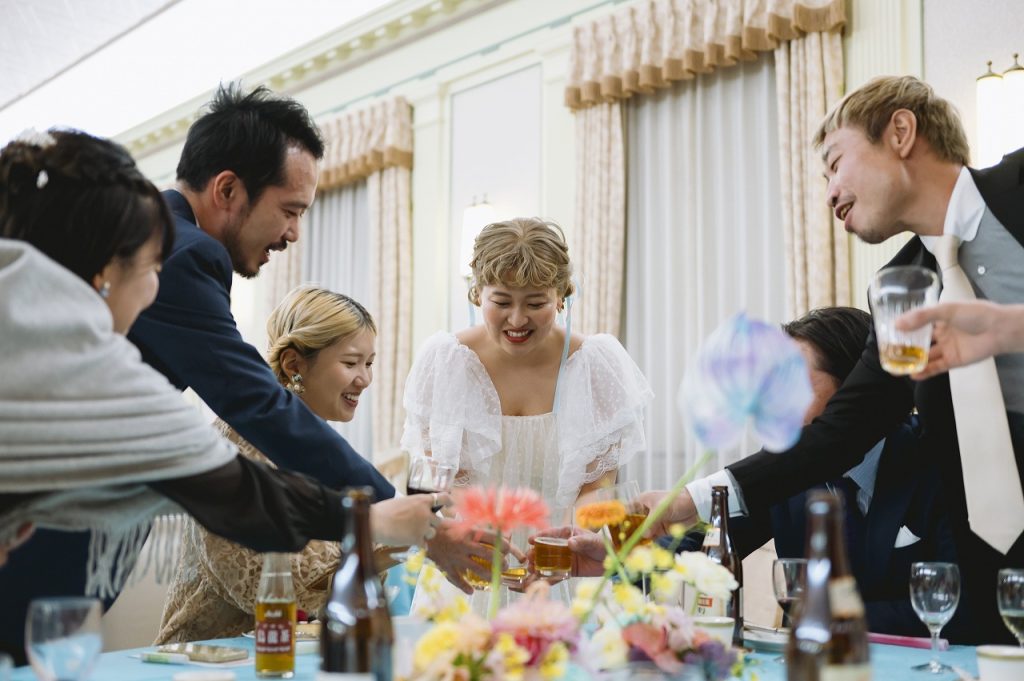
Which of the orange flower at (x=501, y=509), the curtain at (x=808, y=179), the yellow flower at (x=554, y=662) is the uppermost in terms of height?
the curtain at (x=808, y=179)

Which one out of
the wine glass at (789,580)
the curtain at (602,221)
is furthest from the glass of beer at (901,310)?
the curtain at (602,221)

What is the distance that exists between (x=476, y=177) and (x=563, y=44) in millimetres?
1000

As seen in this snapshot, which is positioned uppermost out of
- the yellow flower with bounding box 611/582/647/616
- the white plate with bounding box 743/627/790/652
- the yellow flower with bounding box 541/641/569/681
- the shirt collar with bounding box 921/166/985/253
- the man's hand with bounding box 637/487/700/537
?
the shirt collar with bounding box 921/166/985/253

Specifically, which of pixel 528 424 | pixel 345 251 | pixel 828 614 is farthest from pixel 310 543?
pixel 345 251

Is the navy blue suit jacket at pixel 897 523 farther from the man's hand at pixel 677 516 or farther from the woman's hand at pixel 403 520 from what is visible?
the woman's hand at pixel 403 520

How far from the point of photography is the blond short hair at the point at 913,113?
2.19m

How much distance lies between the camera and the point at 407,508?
56.2 inches

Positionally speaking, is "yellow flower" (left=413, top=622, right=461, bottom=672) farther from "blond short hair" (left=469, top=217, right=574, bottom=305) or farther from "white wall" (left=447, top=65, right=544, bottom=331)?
"white wall" (left=447, top=65, right=544, bottom=331)

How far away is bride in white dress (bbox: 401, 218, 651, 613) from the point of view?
104 inches

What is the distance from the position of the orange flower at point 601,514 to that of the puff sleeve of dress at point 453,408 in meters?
1.40

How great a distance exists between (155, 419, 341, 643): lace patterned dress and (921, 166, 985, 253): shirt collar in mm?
1520

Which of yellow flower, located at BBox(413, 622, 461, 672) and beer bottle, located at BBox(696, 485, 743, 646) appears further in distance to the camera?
beer bottle, located at BBox(696, 485, 743, 646)

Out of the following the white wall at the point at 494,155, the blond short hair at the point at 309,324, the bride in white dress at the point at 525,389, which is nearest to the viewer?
the blond short hair at the point at 309,324

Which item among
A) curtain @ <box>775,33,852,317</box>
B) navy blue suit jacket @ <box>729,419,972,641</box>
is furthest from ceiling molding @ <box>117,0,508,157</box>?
navy blue suit jacket @ <box>729,419,972,641</box>
